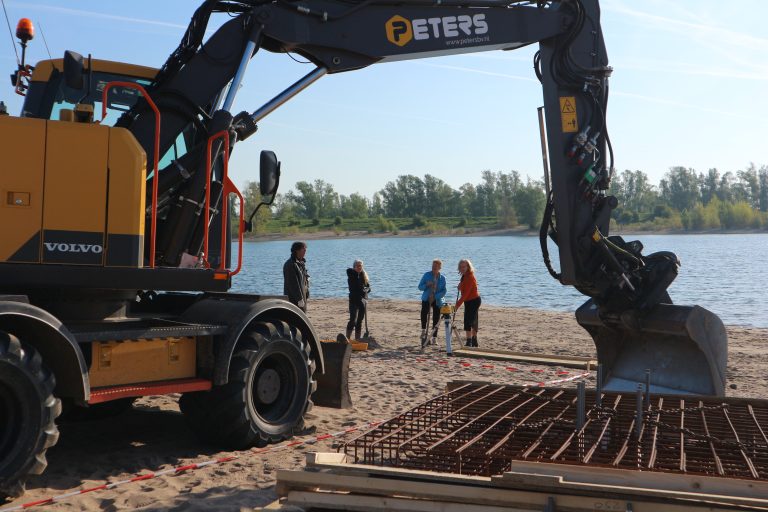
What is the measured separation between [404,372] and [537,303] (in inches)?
940

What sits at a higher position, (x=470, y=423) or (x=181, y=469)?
(x=470, y=423)

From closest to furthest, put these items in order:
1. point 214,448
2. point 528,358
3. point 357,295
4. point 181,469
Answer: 1. point 181,469
2. point 214,448
3. point 528,358
4. point 357,295

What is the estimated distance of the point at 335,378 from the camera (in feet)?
34.6

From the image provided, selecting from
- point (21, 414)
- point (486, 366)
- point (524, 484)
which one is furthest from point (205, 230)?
point (486, 366)

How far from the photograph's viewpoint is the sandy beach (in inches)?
278

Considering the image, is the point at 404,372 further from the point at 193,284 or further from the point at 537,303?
the point at 537,303

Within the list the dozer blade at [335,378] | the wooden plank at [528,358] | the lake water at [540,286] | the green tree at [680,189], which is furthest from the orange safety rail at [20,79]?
the green tree at [680,189]

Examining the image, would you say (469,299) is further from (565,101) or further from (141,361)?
(141,361)

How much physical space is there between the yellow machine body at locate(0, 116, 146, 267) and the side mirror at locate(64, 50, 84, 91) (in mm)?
372

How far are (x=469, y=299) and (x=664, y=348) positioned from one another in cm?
668

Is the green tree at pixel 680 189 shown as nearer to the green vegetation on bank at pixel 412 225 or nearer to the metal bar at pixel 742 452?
the green vegetation on bank at pixel 412 225

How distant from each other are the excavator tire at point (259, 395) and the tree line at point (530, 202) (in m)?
106

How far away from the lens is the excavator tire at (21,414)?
6617 millimetres

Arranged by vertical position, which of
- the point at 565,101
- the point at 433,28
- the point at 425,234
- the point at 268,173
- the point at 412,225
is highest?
the point at 433,28
